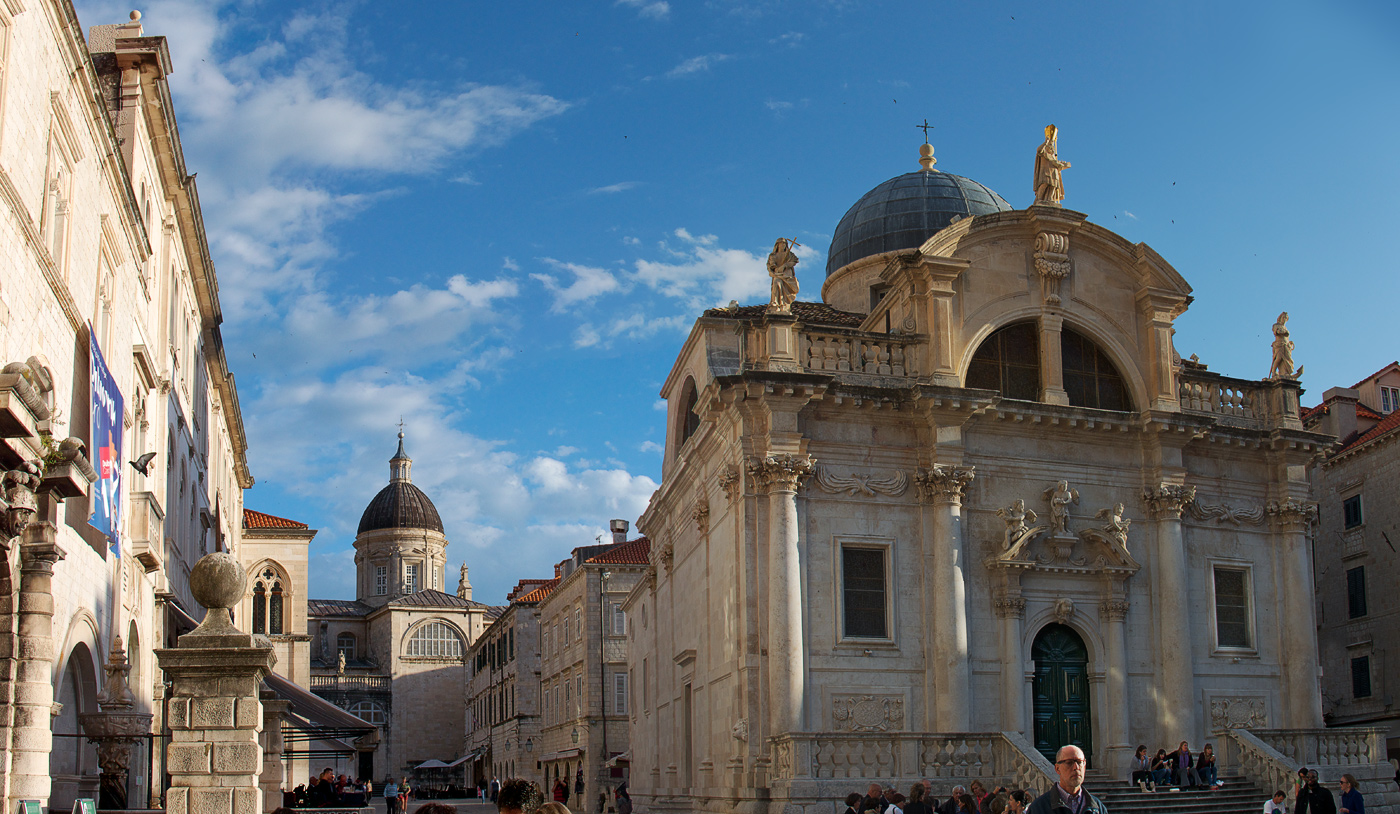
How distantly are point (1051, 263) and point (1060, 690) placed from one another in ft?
28.3

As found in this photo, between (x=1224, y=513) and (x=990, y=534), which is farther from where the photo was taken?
(x=1224, y=513)

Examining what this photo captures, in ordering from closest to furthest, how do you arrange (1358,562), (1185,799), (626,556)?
1. (1185,799)
2. (1358,562)
3. (626,556)

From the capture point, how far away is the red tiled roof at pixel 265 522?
193 feet

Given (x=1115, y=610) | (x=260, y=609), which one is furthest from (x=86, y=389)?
(x=260, y=609)

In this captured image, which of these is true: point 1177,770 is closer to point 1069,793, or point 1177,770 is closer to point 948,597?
point 948,597

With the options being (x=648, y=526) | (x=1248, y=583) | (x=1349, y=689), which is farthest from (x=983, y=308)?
(x=1349, y=689)

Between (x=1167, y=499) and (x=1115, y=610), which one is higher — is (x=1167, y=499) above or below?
above

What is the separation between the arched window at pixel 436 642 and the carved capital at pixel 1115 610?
6796cm

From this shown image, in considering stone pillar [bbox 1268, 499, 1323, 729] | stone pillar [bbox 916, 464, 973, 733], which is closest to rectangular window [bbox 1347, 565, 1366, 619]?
stone pillar [bbox 1268, 499, 1323, 729]

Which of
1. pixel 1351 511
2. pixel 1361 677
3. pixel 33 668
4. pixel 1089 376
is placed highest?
pixel 1089 376

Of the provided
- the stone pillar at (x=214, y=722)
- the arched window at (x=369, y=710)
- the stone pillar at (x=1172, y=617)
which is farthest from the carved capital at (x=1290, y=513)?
the arched window at (x=369, y=710)

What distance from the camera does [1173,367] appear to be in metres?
27.4

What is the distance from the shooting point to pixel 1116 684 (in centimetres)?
2561

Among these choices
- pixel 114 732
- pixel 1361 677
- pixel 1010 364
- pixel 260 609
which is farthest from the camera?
pixel 260 609
